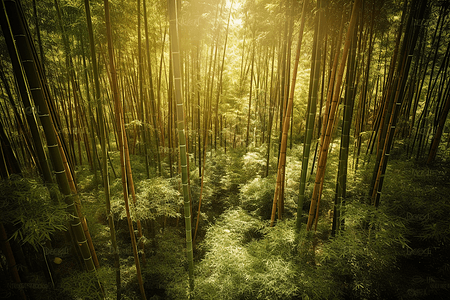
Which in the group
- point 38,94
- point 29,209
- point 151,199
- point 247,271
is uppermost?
point 38,94

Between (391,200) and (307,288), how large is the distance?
2340 mm

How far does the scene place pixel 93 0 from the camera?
2871mm

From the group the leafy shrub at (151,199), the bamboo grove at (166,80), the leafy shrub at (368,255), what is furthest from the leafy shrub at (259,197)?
the leafy shrub at (368,255)

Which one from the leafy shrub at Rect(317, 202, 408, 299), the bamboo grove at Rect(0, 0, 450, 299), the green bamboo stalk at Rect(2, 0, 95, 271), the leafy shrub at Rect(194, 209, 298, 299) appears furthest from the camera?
the leafy shrub at Rect(194, 209, 298, 299)

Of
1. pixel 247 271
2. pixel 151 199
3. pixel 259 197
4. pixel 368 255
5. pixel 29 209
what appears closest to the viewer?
pixel 29 209

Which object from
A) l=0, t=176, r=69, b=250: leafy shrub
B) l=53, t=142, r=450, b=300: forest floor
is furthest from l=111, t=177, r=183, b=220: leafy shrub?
l=0, t=176, r=69, b=250: leafy shrub

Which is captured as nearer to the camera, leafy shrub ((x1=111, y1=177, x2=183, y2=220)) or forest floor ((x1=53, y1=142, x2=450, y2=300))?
forest floor ((x1=53, y1=142, x2=450, y2=300))

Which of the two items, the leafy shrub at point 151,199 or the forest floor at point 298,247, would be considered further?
the leafy shrub at point 151,199

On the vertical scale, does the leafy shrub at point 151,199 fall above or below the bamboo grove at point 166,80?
below

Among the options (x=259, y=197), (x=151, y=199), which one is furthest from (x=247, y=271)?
(x=259, y=197)

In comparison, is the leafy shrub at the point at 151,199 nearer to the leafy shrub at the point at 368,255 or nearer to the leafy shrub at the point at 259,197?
the leafy shrub at the point at 259,197

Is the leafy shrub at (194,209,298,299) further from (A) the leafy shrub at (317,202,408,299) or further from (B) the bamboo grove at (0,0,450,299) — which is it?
(A) the leafy shrub at (317,202,408,299)

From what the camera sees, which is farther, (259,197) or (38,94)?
(259,197)

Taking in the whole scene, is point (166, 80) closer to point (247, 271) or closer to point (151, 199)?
point (151, 199)
